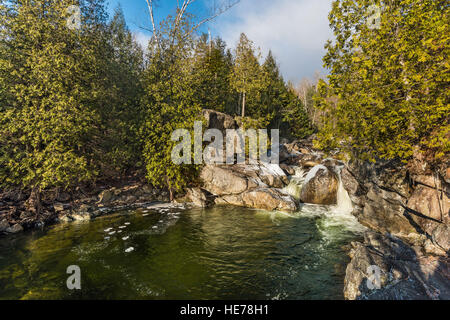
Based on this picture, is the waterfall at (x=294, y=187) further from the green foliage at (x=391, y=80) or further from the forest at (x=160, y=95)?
the green foliage at (x=391, y=80)

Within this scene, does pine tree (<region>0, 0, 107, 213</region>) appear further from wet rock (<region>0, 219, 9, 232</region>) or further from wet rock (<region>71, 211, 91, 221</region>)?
wet rock (<region>71, 211, 91, 221</region>)

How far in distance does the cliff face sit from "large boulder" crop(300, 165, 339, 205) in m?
2.01

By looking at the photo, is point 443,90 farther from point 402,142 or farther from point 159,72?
point 159,72

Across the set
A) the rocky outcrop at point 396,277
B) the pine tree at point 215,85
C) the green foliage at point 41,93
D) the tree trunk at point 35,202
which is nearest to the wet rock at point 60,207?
the tree trunk at point 35,202

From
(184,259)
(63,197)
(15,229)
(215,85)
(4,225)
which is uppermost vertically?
(215,85)

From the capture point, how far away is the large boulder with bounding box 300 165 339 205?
18.4 meters

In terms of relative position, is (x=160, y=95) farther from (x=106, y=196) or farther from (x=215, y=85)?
(x=215, y=85)

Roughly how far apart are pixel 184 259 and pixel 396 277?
8.14 meters

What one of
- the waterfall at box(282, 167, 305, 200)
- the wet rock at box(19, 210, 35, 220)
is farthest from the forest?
the waterfall at box(282, 167, 305, 200)

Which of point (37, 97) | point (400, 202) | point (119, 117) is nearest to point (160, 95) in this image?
point (119, 117)

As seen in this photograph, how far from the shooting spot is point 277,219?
1539cm

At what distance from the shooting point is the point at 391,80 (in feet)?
31.2

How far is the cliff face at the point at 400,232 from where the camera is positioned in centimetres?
721
